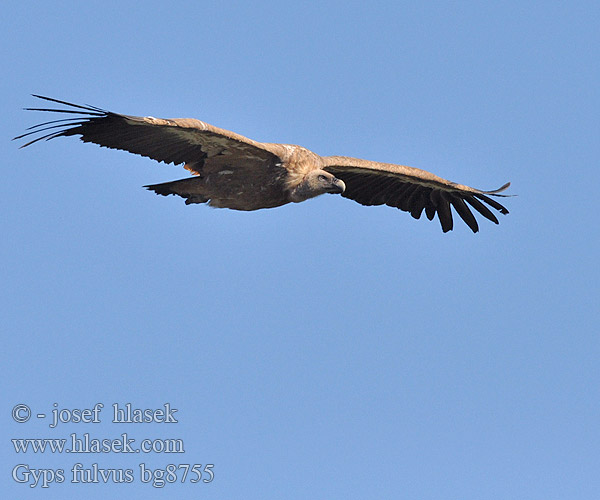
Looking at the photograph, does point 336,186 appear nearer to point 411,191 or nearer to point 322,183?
point 322,183

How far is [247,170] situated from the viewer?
473 inches

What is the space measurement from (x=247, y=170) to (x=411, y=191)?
3632mm

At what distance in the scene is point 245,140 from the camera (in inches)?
449

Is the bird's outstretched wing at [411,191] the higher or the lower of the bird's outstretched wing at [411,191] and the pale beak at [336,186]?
the higher

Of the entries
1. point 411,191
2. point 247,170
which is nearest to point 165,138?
point 247,170

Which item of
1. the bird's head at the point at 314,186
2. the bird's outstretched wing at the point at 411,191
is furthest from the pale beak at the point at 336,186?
the bird's outstretched wing at the point at 411,191

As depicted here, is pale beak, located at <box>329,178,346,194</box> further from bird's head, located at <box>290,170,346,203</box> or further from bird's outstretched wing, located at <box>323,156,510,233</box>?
bird's outstretched wing, located at <box>323,156,510,233</box>

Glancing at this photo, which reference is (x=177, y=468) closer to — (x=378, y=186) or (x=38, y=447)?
(x=38, y=447)

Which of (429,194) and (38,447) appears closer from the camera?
(38,447)

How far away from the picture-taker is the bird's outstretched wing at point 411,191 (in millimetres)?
14078

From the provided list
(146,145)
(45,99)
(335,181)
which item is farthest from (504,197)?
(45,99)

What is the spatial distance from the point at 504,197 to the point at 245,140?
4.48 m

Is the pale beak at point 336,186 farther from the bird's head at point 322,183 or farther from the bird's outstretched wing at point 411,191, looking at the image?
the bird's outstretched wing at point 411,191

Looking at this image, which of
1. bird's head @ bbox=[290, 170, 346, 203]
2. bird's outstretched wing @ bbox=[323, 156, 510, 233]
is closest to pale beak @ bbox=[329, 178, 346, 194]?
bird's head @ bbox=[290, 170, 346, 203]
